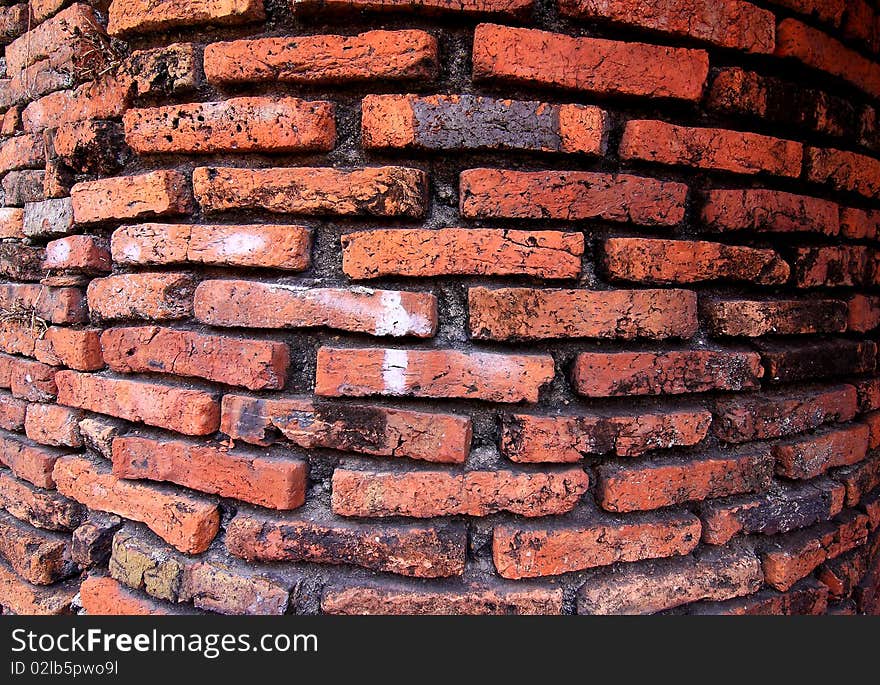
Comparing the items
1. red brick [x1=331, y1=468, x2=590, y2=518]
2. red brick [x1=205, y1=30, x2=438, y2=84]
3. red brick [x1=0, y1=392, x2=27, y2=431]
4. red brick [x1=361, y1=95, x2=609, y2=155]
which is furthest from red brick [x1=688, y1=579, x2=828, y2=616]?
red brick [x1=0, y1=392, x2=27, y2=431]

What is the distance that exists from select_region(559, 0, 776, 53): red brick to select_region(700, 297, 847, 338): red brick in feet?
1.89

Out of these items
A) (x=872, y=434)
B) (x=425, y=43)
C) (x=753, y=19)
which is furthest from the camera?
(x=872, y=434)

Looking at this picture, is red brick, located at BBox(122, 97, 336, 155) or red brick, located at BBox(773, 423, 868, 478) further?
red brick, located at BBox(773, 423, 868, 478)

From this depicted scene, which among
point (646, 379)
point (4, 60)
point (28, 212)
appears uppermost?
point (4, 60)

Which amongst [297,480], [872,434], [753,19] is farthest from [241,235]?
[872,434]

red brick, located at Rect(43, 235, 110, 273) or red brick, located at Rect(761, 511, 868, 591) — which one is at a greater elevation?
red brick, located at Rect(43, 235, 110, 273)

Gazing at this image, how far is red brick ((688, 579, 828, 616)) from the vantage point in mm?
1186

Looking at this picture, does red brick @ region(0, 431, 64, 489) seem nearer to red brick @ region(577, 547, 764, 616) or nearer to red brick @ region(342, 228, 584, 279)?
red brick @ region(342, 228, 584, 279)

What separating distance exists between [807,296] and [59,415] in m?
1.94

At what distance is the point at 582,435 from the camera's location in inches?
43.0

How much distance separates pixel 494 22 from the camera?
1.06 meters

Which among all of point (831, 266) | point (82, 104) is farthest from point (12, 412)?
point (831, 266)

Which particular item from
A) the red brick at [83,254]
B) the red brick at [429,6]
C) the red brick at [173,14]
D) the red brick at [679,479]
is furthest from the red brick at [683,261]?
the red brick at [83,254]

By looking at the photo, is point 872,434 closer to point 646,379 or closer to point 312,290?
point 646,379
